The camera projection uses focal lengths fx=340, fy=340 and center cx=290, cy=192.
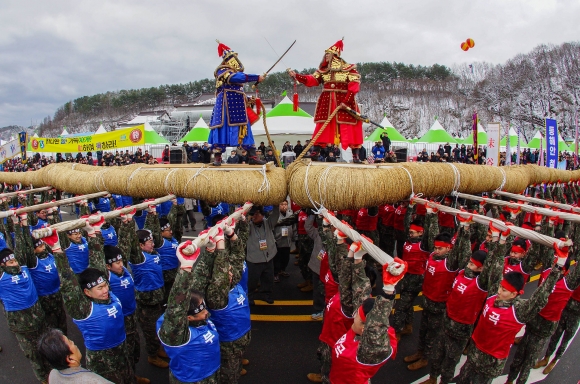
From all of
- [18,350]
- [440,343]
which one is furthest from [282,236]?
[18,350]

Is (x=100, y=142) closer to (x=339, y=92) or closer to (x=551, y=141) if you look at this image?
(x=339, y=92)

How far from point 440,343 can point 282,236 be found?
3489 mm

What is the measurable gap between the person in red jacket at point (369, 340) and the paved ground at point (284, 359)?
185cm

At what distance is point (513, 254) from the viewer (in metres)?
4.84

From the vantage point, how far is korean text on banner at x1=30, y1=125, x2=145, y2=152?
55.7 feet

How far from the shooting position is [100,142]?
57.1ft

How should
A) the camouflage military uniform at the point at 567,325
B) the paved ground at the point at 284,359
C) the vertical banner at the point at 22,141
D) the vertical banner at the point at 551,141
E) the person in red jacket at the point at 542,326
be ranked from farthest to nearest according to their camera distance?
1. the vertical banner at the point at 22,141
2. the vertical banner at the point at 551,141
3. the camouflage military uniform at the point at 567,325
4. the paved ground at the point at 284,359
5. the person in red jacket at the point at 542,326

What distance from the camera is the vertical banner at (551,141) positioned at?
1095 cm

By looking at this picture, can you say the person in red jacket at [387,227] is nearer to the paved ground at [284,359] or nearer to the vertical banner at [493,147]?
the paved ground at [284,359]

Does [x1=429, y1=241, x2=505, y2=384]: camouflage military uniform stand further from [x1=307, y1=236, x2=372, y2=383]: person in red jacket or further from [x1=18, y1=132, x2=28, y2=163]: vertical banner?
[x1=18, y1=132, x2=28, y2=163]: vertical banner

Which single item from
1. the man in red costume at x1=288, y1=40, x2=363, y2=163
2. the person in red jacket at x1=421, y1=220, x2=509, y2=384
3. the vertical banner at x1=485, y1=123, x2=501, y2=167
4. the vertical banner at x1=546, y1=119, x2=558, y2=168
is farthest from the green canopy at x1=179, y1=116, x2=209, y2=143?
the person in red jacket at x1=421, y1=220, x2=509, y2=384

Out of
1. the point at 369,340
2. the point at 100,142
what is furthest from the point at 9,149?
the point at 369,340

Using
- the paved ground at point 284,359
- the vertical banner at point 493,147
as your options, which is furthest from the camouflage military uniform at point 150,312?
the vertical banner at point 493,147

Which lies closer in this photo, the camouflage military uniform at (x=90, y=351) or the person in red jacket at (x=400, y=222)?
the camouflage military uniform at (x=90, y=351)
